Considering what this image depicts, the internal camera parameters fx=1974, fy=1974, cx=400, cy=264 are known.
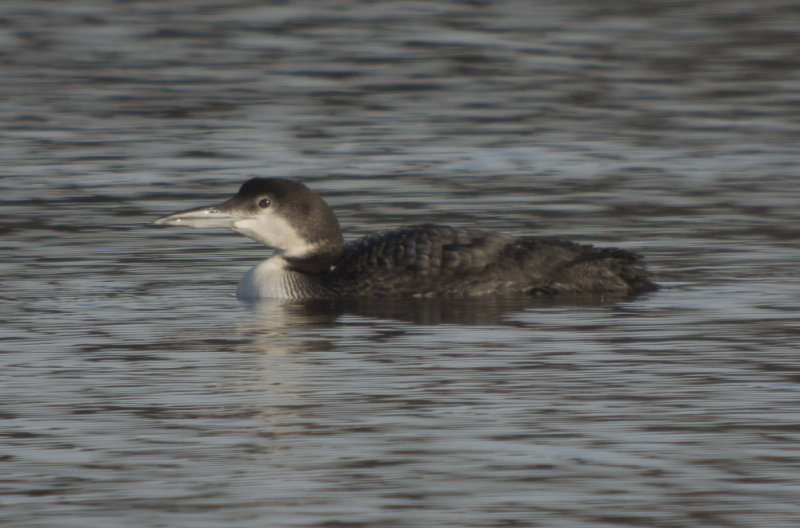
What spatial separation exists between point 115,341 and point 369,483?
3.22 m

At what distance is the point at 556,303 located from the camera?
10.6 metres

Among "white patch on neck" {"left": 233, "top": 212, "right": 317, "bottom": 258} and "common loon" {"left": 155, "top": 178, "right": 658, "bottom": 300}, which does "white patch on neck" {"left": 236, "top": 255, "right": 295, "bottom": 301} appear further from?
"white patch on neck" {"left": 233, "top": 212, "right": 317, "bottom": 258}

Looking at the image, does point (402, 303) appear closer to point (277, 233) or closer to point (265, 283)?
point (265, 283)

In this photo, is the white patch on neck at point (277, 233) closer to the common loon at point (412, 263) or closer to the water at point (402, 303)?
the common loon at point (412, 263)

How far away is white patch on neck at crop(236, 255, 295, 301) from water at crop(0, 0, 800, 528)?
179mm

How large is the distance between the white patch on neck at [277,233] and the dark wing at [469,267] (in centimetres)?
39

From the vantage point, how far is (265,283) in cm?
1098

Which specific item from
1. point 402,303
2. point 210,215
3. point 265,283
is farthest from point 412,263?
point 210,215

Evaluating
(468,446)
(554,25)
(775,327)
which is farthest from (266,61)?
(468,446)

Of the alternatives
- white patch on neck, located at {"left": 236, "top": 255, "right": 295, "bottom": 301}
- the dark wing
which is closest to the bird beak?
white patch on neck, located at {"left": 236, "top": 255, "right": 295, "bottom": 301}

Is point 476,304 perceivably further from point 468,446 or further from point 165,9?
point 165,9

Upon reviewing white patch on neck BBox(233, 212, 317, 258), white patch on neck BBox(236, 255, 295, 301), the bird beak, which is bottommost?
white patch on neck BBox(236, 255, 295, 301)

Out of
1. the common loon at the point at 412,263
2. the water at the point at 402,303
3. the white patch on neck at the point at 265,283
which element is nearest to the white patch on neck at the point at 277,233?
the common loon at the point at 412,263

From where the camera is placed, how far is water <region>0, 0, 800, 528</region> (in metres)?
6.36
